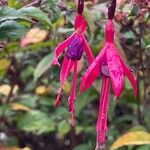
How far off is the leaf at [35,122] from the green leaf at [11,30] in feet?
2.34

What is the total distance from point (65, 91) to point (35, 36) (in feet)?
0.72

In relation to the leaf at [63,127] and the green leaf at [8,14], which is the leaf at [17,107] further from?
the green leaf at [8,14]

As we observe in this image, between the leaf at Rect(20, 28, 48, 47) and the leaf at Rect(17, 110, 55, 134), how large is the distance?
29 cm

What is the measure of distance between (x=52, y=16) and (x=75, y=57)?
41 centimetres

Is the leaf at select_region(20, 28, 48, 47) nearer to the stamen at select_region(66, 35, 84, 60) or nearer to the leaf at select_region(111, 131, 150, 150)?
the leaf at select_region(111, 131, 150, 150)

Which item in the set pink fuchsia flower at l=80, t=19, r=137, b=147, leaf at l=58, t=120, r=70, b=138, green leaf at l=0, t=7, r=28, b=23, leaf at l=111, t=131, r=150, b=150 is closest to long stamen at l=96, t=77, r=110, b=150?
pink fuchsia flower at l=80, t=19, r=137, b=147

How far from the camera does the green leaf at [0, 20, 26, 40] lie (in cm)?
106

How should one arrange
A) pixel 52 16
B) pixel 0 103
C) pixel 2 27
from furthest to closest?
pixel 0 103 → pixel 52 16 → pixel 2 27

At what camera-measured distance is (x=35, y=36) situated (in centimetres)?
176

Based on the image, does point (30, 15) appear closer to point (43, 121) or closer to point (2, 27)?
point (2, 27)

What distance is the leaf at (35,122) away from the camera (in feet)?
5.78

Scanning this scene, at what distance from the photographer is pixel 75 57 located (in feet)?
2.90

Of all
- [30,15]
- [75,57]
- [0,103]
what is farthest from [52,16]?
[0,103]

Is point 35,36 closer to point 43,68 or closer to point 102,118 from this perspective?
point 43,68
